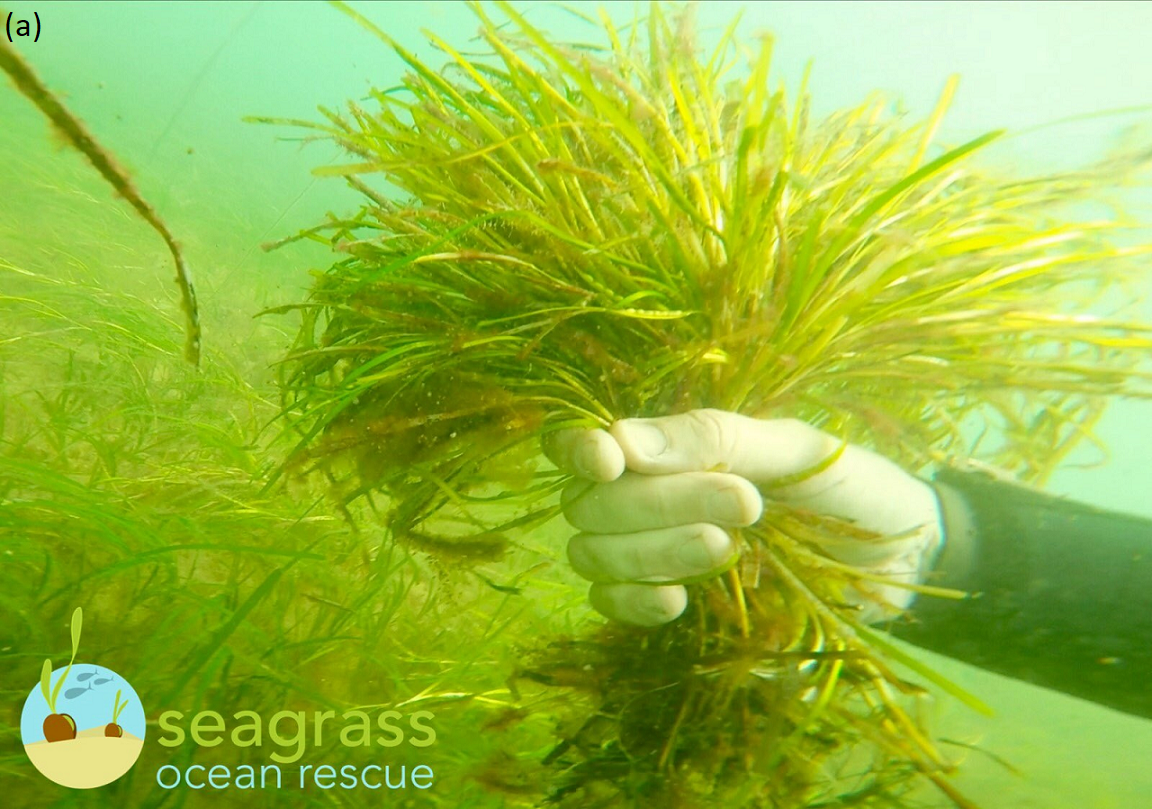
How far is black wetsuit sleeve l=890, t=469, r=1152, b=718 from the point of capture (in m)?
1.06

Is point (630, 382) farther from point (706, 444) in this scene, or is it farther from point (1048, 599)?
point (1048, 599)

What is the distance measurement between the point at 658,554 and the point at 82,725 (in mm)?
993

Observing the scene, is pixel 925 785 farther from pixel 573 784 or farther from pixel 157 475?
pixel 157 475

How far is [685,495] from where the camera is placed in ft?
3.02

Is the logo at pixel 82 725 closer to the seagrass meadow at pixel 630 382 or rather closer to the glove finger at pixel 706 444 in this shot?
the seagrass meadow at pixel 630 382

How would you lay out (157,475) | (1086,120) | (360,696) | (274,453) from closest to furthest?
(1086,120)
(360,696)
(157,475)
(274,453)

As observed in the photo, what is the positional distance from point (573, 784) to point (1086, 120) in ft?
4.63

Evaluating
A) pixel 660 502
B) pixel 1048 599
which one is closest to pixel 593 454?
pixel 660 502

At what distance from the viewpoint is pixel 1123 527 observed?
3.67ft

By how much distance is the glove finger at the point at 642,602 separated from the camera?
3.14ft

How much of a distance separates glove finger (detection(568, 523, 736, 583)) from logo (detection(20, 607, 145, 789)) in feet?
2.50

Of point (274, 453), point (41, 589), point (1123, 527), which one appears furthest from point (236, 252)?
point (1123, 527)

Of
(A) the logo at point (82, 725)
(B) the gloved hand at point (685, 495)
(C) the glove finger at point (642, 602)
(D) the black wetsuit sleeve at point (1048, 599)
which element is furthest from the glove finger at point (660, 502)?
(A) the logo at point (82, 725)

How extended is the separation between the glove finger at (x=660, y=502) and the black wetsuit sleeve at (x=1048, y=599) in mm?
471
